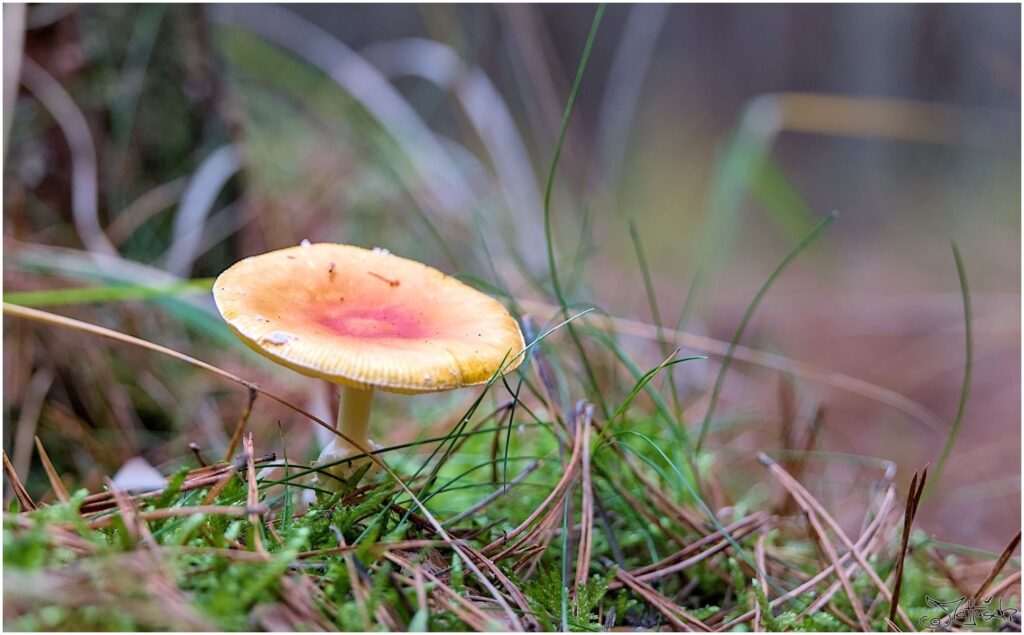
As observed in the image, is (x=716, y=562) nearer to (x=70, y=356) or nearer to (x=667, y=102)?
(x=70, y=356)

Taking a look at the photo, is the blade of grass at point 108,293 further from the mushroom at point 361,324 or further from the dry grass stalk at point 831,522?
the dry grass stalk at point 831,522

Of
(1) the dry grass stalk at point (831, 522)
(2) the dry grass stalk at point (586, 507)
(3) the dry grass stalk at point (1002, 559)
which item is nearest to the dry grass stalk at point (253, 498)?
(2) the dry grass stalk at point (586, 507)

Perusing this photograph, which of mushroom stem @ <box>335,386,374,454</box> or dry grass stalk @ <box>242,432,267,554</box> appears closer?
dry grass stalk @ <box>242,432,267,554</box>

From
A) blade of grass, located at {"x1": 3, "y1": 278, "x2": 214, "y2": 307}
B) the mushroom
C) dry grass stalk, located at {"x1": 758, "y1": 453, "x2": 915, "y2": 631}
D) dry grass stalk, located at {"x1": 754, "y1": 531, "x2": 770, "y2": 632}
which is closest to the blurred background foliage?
blade of grass, located at {"x1": 3, "y1": 278, "x2": 214, "y2": 307}

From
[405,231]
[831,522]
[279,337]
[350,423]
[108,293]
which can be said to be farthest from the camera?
[405,231]

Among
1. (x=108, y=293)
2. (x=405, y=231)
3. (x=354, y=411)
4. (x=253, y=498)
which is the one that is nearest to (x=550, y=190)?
(x=354, y=411)
